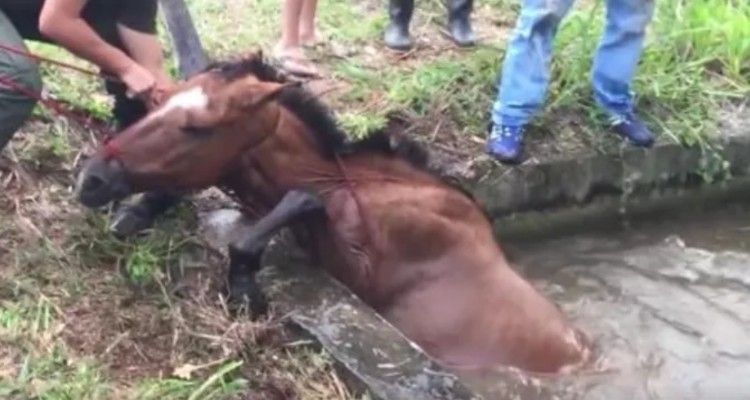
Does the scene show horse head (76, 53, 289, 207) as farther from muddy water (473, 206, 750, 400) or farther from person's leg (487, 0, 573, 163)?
person's leg (487, 0, 573, 163)

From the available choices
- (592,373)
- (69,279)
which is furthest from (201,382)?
(592,373)

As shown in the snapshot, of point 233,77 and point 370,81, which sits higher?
point 233,77

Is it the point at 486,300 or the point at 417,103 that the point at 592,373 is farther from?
the point at 417,103

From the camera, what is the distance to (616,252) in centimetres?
638

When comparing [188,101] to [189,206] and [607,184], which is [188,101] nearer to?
[189,206]

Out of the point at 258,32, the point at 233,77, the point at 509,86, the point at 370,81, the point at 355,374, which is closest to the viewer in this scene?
the point at 355,374

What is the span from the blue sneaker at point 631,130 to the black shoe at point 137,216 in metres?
2.25

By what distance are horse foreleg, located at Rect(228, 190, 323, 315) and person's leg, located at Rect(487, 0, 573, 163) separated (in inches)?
56.7

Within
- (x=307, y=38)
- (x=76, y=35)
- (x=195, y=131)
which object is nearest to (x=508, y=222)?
(x=307, y=38)

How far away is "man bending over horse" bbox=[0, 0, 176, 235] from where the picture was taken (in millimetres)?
4867

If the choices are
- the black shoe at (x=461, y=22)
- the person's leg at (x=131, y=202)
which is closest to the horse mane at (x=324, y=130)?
the person's leg at (x=131, y=202)

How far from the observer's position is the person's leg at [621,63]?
6.35 metres

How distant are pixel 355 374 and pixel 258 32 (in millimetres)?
3036

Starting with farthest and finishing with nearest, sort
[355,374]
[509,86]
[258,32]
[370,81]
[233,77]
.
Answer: [258,32] < [370,81] < [509,86] < [233,77] < [355,374]
